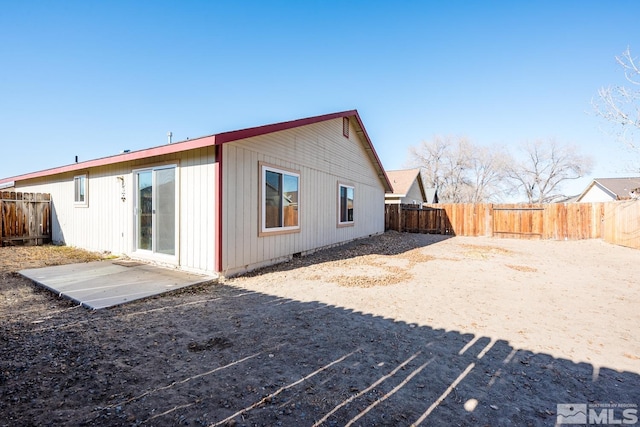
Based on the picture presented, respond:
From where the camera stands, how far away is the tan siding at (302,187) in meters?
5.65

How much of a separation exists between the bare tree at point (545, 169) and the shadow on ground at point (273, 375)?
3869 cm

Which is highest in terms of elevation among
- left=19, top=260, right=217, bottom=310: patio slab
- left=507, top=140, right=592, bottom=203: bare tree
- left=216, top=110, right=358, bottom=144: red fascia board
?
left=507, top=140, right=592, bottom=203: bare tree

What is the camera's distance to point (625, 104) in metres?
6.02

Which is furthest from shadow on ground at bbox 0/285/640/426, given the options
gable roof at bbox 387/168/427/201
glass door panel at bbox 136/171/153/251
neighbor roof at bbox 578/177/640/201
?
neighbor roof at bbox 578/177/640/201

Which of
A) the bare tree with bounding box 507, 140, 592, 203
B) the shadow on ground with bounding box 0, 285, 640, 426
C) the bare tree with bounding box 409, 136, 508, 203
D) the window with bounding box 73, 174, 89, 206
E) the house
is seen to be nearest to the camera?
the shadow on ground with bounding box 0, 285, 640, 426

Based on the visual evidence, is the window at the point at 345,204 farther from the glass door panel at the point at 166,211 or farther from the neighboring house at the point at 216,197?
the glass door panel at the point at 166,211

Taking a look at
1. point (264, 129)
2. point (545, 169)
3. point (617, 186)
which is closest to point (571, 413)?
point (264, 129)

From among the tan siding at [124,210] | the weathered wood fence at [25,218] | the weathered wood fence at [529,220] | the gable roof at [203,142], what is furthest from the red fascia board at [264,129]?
the weathered wood fence at [529,220]

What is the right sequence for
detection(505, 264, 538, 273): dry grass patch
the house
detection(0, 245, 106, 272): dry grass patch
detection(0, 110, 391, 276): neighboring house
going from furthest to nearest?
1. the house
2. detection(505, 264, 538, 273): dry grass patch
3. detection(0, 245, 106, 272): dry grass patch
4. detection(0, 110, 391, 276): neighboring house

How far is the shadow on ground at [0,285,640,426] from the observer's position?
1829mm

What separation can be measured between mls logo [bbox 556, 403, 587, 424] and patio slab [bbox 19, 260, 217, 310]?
4875 millimetres

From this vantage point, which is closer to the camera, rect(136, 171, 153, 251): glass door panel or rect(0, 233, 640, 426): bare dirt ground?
rect(0, 233, 640, 426): bare dirt ground

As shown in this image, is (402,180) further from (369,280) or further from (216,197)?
(216,197)

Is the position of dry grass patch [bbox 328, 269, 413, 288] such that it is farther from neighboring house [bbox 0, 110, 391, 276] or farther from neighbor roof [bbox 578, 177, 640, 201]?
neighbor roof [bbox 578, 177, 640, 201]
